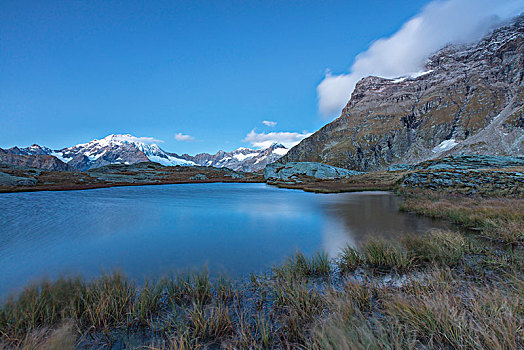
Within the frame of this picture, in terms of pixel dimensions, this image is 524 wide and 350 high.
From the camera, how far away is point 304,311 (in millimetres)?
4723

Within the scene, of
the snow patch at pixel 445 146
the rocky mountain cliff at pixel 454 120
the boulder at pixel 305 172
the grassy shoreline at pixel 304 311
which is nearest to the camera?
the grassy shoreline at pixel 304 311

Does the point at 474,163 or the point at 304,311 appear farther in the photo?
the point at 474,163

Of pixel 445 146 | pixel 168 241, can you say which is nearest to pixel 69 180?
pixel 168 241

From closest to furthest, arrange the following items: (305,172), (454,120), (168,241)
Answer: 1. (168,241)
2. (305,172)
3. (454,120)

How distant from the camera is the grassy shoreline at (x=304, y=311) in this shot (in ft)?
11.5

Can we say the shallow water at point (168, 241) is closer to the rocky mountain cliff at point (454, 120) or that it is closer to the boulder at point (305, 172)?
the boulder at point (305, 172)

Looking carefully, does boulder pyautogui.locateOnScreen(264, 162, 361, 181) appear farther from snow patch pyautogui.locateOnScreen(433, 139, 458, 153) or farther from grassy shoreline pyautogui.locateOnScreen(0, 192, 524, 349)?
snow patch pyautogui.locateOnScreen(433, 139, 458, 153)

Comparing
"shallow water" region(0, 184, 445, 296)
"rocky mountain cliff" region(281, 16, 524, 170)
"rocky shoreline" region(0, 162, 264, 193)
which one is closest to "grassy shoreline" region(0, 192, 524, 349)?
"shallow water" region(0, 184, 445, 296)

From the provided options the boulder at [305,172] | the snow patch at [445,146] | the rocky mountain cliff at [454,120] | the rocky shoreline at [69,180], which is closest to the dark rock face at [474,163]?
the boulder at [305,172]

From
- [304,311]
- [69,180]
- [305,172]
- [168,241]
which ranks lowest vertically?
[168,241]

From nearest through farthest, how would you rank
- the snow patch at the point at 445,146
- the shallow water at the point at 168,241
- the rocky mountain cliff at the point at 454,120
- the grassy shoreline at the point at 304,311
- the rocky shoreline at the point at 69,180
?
the grassy shoreline at the point at 304,311, the shallow water at the point at 168,241, the rocky shoreline at the point at 69,180, the rocky mountain cliff at the point at 454,120, the snow patch at the point at 445,146

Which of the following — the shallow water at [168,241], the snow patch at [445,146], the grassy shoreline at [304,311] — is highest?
the snow patch at [445,146]

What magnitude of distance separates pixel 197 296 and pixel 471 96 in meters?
241

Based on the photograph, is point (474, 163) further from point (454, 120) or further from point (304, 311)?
point (454, 120)
